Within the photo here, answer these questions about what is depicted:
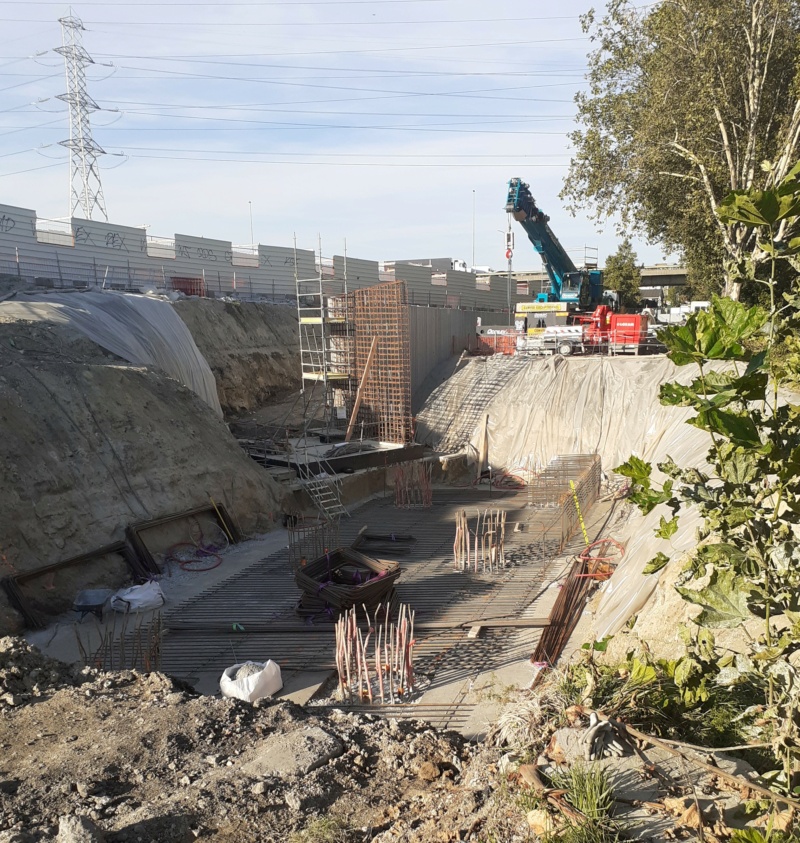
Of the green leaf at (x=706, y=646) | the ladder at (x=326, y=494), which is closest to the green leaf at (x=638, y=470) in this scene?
the green leaf at (x=706, y=646)

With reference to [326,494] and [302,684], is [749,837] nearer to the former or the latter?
[302,684]

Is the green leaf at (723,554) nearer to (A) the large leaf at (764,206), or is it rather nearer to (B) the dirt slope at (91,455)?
(A) the large leaf at (764,206)

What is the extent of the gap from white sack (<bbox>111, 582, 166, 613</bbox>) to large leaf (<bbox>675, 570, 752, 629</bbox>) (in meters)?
8.75

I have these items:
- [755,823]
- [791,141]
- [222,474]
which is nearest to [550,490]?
[222,474]

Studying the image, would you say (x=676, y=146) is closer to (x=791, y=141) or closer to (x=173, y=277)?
(x=791, y=141)

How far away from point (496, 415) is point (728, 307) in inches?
666

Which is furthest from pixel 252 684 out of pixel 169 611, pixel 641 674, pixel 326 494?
pixel 326 494

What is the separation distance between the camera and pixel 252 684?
7730 millimetres

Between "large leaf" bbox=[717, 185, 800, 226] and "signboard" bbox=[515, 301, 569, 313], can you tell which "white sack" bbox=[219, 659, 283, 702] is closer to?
"large leaf" bbox=[717, 185, 800, 226]

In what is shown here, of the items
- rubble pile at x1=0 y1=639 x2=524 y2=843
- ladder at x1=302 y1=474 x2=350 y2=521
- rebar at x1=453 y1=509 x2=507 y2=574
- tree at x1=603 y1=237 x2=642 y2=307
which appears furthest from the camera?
tree at x1=603 y1=237 x2=642 y2=307

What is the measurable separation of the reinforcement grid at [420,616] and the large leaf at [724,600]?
14.7ft

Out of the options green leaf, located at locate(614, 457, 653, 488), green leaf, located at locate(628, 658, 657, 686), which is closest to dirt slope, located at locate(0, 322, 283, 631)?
green leaf, located at locate(628, 658, 657, 686)

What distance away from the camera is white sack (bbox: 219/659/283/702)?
768 cm

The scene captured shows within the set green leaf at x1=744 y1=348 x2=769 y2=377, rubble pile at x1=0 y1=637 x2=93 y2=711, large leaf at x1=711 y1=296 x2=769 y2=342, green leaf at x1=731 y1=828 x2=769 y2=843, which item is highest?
large leaf at x1=711 y1=296 x2=769 y2=342
